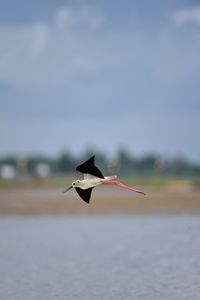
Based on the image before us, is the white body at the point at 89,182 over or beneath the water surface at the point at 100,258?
over

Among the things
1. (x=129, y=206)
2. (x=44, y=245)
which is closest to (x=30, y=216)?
(x=129, y=206)

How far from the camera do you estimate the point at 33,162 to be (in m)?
126

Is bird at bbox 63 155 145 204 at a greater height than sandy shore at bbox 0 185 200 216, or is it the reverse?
sandy shore at bbox 0 185 200 216

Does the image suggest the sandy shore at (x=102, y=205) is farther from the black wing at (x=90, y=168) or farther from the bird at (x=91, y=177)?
the black wing at (x=90, y=168)

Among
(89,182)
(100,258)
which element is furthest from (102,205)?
(89,182)

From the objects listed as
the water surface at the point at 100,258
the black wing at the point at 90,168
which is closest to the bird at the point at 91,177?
the black wing at the point at 90,168

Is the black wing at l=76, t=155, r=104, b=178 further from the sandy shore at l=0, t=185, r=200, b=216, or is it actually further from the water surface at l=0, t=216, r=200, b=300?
the sandy shore at l=0, t=185, r=200, b=216

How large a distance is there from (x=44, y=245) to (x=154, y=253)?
409 cm

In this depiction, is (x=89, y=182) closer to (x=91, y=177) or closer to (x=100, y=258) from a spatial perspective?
(x=91, y=177)

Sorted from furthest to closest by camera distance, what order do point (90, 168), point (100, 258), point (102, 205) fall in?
point (102, 205)
point (100, 258)
point (90, 168)

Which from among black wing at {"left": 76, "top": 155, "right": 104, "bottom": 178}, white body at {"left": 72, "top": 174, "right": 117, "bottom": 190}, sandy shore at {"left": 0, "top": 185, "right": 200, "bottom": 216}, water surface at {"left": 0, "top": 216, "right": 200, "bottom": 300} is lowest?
water surface at {"left": 0, "top": 216, "right": 200, "bottom": 300}

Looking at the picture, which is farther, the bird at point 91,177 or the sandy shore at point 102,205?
the sandy shore at point 102,205

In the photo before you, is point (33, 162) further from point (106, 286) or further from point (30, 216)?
point (106, 286)

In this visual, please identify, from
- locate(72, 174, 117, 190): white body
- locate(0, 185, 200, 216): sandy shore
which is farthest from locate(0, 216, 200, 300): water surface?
locate(0, 185, 200, 216): sandy shore
